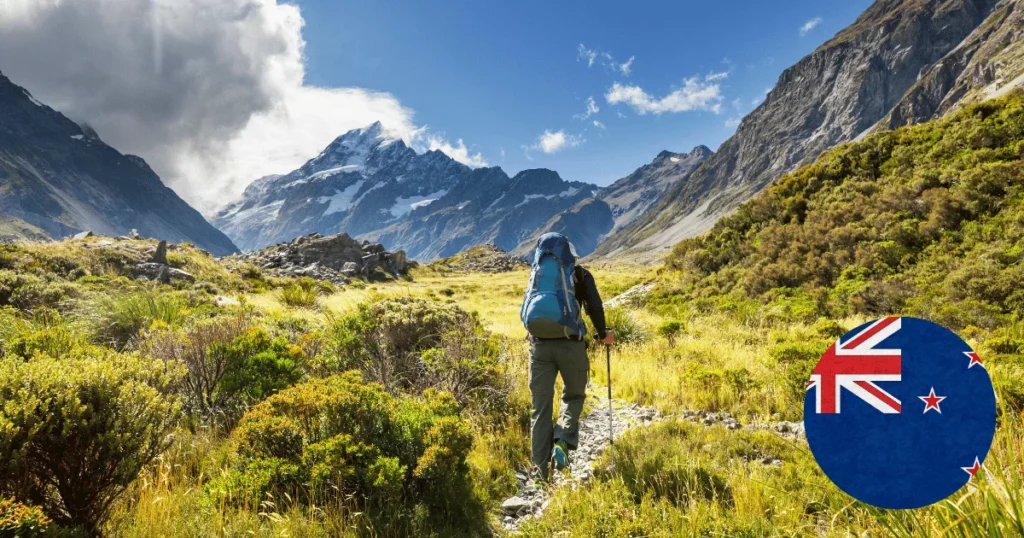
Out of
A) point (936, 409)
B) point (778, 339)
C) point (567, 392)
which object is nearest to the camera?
point (936, 409)

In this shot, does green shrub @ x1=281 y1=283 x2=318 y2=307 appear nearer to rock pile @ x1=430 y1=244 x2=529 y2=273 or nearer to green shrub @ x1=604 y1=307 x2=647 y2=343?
green shrub @ x1=604 y1=307 x2=647 y2=343

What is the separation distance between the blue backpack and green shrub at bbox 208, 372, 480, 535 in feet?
4.02

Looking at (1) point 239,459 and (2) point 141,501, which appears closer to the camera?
(2) point 141,501

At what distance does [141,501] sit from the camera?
3.04m

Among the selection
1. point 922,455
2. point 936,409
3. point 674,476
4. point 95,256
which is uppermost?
point 95,256

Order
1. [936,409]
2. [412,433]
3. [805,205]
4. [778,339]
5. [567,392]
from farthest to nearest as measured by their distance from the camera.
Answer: [805,205]
[778,339]
[567,392]
[412,433]
[936,409]

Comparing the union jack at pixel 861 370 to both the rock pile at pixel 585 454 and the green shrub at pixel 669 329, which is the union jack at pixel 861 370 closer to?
the rock pile at pixel 585 454

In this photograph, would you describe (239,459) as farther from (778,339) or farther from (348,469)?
(778,339)

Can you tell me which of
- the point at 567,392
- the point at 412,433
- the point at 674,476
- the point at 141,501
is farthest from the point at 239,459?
the point at 674,476

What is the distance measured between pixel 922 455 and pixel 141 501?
170 inches

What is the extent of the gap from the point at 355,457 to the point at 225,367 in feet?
10.2

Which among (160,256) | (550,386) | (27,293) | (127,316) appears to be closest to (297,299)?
(27,293)

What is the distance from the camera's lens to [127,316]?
7836 mm

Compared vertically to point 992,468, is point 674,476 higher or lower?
lower
